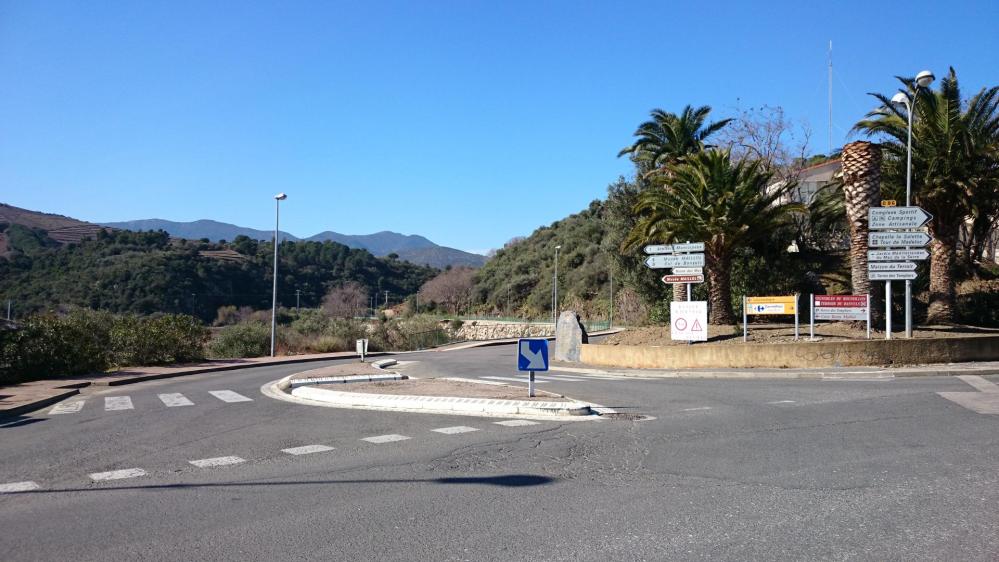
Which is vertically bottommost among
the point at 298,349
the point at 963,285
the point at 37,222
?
the point at 298,349

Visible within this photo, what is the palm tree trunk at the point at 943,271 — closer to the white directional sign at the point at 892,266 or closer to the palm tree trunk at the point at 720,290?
the white directional sign at the point at 892,266

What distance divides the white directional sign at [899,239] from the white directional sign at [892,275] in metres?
0.86

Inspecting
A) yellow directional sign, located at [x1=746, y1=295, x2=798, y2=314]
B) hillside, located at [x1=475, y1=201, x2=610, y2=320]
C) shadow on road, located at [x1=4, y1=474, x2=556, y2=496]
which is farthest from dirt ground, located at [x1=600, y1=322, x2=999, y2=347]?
hillside, located at [x1=475, y1=201, x2=610, y2=320]

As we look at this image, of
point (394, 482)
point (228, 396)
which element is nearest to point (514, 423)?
point (394, 482)

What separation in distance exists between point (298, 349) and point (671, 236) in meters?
22.6

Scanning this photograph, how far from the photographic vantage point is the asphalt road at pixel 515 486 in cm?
527

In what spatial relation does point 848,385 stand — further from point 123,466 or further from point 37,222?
point 37,222

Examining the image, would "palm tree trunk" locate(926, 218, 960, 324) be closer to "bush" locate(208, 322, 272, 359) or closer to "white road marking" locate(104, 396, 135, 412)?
"white road marking" locate(104, 396, 135, 412)

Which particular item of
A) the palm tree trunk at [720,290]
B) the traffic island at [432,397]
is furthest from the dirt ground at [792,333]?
the traffic island at [432,397]

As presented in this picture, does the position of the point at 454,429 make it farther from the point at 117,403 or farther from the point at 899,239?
the point at 899,239

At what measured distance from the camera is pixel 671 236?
87.2ft

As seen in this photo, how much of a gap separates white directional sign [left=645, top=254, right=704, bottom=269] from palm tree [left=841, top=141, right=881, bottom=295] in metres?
5.02

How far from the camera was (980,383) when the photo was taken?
15367 mm

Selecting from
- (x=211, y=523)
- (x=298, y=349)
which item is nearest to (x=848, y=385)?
(x=211, y=523)
